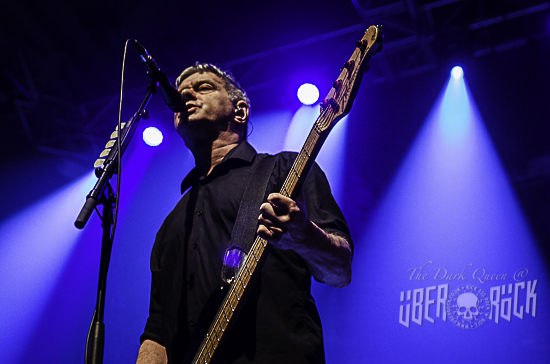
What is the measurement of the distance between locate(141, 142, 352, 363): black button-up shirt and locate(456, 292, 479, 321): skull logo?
9.03ft

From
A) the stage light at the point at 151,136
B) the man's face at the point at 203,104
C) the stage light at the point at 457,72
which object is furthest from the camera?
the stage light at the point at 151,136

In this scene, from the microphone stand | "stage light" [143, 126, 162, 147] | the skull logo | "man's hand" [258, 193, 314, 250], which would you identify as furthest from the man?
"stage light" [143, 126, 162, 147]

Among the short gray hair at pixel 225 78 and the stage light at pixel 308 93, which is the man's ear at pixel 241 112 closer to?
the short gray hair at pixel 225 78

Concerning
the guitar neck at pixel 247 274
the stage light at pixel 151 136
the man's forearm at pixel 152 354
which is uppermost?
the stage light at pixel 151 136

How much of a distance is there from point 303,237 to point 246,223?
0.45 meters

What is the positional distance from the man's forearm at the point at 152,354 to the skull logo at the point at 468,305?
2915 millimetres

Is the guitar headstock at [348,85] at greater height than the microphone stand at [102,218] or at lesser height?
greater

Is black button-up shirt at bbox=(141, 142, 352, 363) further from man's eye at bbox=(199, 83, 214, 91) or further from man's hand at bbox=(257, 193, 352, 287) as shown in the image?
man's eye at bbox=(199, 83, 214, 91)

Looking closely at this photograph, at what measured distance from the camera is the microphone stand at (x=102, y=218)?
1.38m

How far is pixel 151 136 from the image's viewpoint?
19.7ft

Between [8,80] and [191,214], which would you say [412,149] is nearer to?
[191,214]

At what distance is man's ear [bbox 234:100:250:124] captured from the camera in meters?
2.44

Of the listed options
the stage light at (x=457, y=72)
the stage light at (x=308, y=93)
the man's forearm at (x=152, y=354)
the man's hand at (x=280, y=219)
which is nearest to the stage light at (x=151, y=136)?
the stage light at (x=308, y=93)

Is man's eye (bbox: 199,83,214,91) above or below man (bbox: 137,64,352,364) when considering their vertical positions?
above
